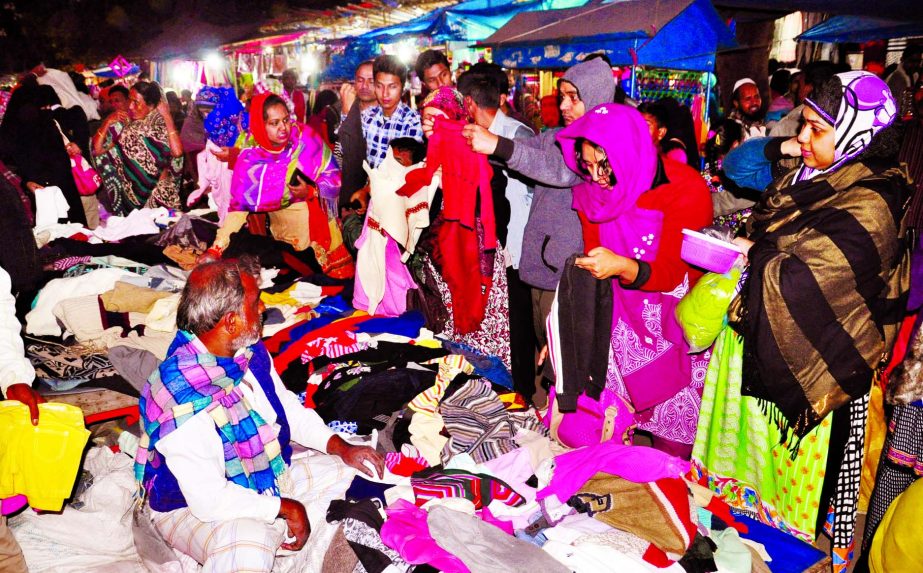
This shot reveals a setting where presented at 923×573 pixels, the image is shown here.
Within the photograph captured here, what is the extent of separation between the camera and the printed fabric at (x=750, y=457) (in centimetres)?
247

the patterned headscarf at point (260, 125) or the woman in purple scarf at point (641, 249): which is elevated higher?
the patterned headscarf at point (260, 125)

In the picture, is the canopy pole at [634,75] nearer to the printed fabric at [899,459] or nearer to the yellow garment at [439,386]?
the yellow garment at [439,386]

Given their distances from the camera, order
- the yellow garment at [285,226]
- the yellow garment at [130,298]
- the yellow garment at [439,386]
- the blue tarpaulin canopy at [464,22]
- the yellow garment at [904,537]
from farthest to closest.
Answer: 1. the blue tarpaulin canopy at [464,22]
2. the yellow garment at [285,226]
3. the yellow garment at [130,298]
4. the yellow garment at [439,386]
5. the yellow garment at [904,537]

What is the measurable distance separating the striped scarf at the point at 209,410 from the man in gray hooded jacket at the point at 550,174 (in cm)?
128

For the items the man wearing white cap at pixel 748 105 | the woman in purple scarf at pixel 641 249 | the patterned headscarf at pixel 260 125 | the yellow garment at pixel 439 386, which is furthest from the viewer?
the man wearing white cap at pixel 748 105

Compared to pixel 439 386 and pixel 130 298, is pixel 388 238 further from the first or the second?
pixel 130 298

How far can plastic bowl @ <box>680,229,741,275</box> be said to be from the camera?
7.89 feet

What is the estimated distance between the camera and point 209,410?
2191 millimetres

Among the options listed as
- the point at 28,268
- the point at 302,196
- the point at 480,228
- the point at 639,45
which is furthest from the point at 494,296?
the point at 639,45

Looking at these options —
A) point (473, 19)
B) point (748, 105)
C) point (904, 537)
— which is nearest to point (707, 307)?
point (904, 537)

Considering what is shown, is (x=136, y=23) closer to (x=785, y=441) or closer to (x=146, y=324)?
(x=146, y=324)

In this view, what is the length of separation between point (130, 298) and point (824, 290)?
377cm

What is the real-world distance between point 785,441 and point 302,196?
11.7 ft

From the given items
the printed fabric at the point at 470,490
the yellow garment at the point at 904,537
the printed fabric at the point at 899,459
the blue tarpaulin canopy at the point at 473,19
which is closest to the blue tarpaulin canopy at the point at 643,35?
the blue tarpaulin canopy at the point at 473,19
